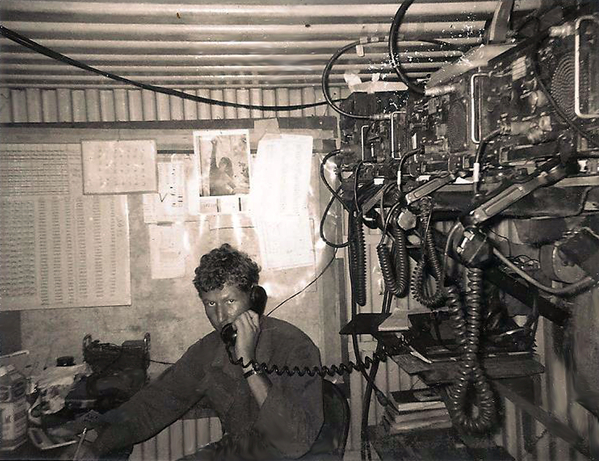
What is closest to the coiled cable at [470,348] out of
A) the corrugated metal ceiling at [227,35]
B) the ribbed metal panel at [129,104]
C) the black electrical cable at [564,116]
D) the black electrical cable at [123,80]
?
the black electrical cable at [564,116]

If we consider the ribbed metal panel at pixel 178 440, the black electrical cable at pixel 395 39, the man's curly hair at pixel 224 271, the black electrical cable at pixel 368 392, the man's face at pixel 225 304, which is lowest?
the ribbed metal panel at pixel 178 440

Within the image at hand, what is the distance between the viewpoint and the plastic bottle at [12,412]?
194cm

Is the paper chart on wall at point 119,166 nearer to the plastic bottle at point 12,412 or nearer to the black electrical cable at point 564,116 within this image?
the plastic bottle at point 12,412

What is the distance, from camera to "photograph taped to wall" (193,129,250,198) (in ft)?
8.92

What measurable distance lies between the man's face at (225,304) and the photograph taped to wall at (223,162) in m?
0.65

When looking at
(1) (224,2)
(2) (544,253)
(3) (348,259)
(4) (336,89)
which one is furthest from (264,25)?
(3) (348,259)

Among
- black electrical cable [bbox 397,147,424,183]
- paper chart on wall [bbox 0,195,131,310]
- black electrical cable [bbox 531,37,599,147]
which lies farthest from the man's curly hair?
black electrical cable [bbox 531,37,599,147]

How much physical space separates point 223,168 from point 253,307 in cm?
91

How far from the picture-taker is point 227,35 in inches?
66.1

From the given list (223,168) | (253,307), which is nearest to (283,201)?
(223,168)

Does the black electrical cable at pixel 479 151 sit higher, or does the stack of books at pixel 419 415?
the black electrical cable at pixel 479 151

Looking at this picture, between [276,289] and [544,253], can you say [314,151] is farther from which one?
[544,253]

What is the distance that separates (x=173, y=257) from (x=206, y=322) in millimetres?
493

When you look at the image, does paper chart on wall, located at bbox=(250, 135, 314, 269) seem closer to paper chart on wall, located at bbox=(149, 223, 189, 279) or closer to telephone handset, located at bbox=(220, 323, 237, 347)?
paper chart on wall, located at bbox=(149, 223, 189, 279)
